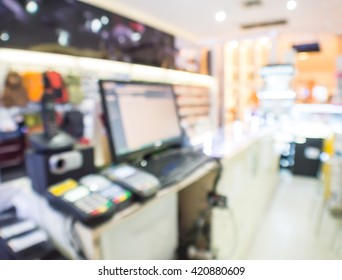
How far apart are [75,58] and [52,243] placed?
1.47 m

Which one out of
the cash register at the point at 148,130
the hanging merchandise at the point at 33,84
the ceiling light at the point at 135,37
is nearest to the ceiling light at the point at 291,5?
the cash register at the point at 148,130

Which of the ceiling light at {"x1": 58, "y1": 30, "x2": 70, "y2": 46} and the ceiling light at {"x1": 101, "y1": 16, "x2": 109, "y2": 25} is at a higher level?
the ceiling light at {"x1": 101, "y1": 16, "x2": 109, "y2": 25}

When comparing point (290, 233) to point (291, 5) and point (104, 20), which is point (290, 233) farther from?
point (104, 20)

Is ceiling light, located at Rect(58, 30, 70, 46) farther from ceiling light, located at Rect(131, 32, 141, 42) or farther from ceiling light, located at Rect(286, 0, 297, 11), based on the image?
ceiling light, located at Rect(286, 0, 297, 11)

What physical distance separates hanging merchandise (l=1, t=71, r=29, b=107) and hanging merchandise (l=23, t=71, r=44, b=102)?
0.03m

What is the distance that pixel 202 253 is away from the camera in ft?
3.43

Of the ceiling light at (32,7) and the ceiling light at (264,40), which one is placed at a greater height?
the ceiling light at (32,7)

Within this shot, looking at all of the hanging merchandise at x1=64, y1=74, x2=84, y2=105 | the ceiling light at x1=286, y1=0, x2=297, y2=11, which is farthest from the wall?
the hanging merchandise at x1=64, y1=74, x2=84, y2=105

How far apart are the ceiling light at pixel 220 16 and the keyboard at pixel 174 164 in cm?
72

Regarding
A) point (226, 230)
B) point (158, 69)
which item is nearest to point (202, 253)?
point (226, 230)

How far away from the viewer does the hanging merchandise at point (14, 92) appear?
1.51 meters

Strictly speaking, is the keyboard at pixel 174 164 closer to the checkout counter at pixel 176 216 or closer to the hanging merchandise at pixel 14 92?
the checkout counter at pixel 176 216

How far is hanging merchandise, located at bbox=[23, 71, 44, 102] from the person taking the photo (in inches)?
62.1

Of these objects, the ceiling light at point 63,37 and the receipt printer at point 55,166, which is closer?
→ the receipt printer at point 55,166
